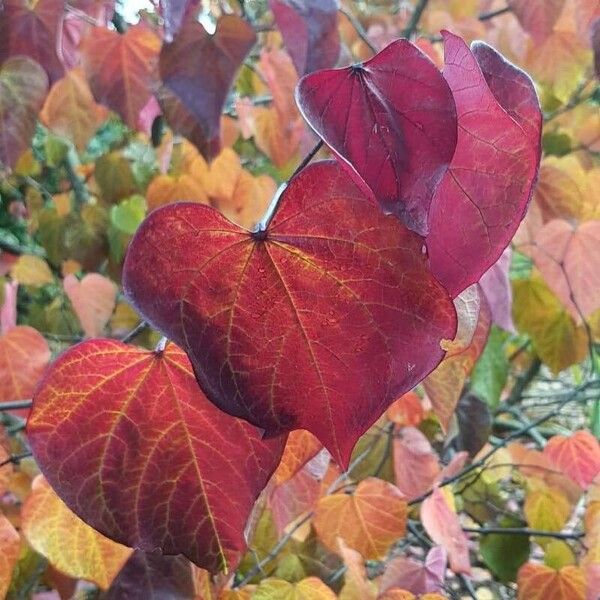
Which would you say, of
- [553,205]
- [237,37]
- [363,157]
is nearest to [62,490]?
[363,157]

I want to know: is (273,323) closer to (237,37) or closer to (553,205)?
(237,37)

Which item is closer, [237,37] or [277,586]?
[277,586]

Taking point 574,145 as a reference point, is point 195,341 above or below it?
below

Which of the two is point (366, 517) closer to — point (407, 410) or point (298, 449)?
point (407, 410)

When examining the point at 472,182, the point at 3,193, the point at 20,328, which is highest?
the point at 472,182

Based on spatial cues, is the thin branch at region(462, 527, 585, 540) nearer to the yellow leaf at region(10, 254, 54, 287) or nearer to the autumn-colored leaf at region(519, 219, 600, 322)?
the autumn-colored leaf at region(519, 219, 600, 322)

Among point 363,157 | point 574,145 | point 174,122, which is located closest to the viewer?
point 363,157

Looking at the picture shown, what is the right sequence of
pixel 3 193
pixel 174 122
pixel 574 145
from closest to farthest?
pixel 174 122 → pixel 574 145 → pixel 3 193
